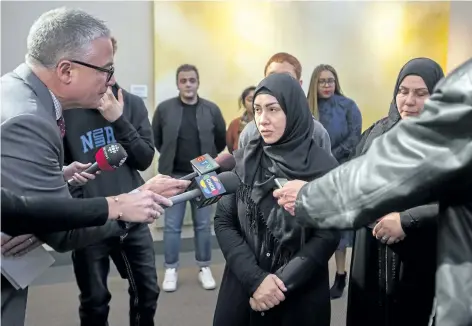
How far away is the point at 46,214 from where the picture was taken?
3.93 ft

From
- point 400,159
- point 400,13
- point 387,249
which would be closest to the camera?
point 400,159

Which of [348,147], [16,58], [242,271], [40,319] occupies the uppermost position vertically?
[16,58]

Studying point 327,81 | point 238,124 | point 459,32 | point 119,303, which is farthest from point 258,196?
point 459,32

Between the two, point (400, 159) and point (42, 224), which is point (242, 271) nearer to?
point (42, 224)

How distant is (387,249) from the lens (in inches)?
73.7

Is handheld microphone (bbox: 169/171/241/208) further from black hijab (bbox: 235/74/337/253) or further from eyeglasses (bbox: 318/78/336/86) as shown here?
eyeglasses (bbox: 318/78/336/86)

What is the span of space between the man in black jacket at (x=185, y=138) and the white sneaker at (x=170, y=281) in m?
0.12

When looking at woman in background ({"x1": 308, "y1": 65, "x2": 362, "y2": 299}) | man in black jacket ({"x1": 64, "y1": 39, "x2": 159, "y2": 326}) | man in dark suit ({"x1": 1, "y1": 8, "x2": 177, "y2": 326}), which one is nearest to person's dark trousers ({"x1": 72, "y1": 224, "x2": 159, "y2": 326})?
man in black jacket ({"x1": 64, "y1": 39, "x2": 159, "y2": 326})

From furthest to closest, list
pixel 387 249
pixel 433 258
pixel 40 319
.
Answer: pixel 40 319, pixel 387 249, pixel 433 258

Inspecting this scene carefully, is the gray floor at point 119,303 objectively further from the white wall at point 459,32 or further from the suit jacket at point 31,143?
the white wall at point 459,32

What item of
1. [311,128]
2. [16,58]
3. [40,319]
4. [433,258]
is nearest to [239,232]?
[311,128]

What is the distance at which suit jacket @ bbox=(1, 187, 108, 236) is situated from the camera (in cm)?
116

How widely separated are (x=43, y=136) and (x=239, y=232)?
93 cm

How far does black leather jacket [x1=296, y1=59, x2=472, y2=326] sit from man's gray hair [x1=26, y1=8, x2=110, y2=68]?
77 centimetres
